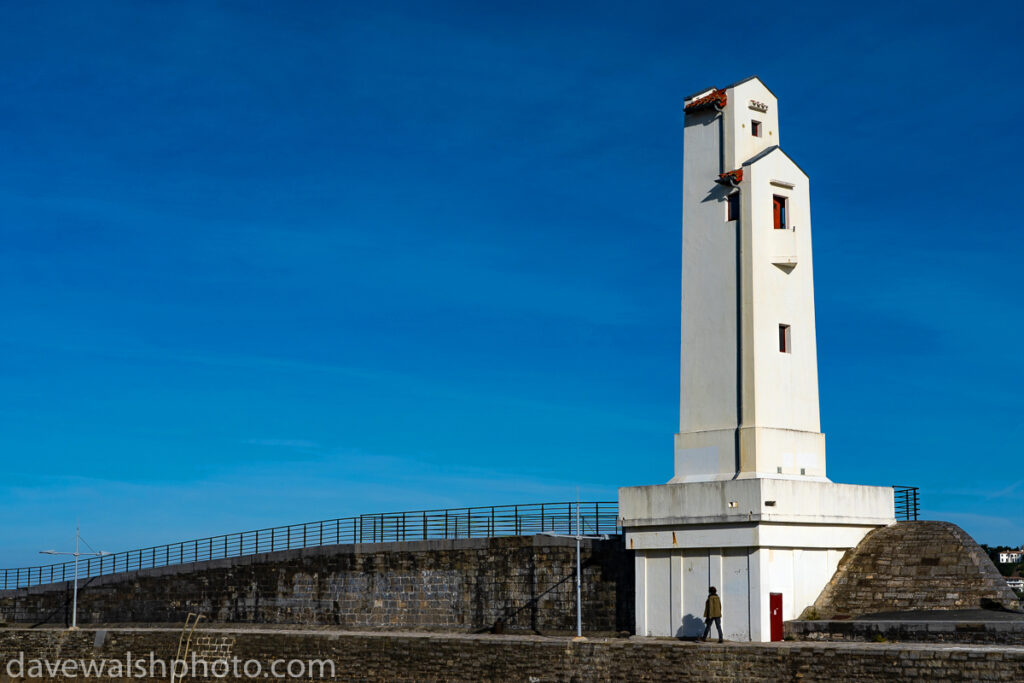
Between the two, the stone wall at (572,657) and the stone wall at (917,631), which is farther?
the stone wall at (917,631)

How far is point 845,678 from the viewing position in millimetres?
19141

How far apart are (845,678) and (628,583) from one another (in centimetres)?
698

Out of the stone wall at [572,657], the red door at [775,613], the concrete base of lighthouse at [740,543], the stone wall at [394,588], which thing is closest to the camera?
the stone wall at [572,657]

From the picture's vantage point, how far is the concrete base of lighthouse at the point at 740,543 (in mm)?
22828

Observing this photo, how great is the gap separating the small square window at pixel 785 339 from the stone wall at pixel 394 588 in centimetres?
531

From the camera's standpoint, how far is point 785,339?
2494cm

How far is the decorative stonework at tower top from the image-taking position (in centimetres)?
2416

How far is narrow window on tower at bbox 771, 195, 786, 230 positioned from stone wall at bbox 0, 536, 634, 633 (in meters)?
7.36

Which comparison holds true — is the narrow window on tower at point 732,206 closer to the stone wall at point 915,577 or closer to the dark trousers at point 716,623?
the stone wall at point 915,577

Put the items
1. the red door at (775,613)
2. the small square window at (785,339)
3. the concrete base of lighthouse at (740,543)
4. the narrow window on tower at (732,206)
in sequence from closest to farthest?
1. the red door at (775,613)
2. the concrete base of lighthouse at (740,543)
3. the small square window at (785,339)
4. the narrow window on tower at (732,206)

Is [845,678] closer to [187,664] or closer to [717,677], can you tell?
[717,677]

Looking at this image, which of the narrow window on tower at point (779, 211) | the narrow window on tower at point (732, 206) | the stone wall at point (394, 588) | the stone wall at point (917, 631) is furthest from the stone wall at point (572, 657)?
the narrow window on tower at point (779, 211)

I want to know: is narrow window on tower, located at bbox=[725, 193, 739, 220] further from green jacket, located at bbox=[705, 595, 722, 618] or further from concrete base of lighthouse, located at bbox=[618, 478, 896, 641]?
green jacket, located at bbox=[705, 595, 722, 618]

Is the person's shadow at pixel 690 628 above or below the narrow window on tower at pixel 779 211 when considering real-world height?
below
